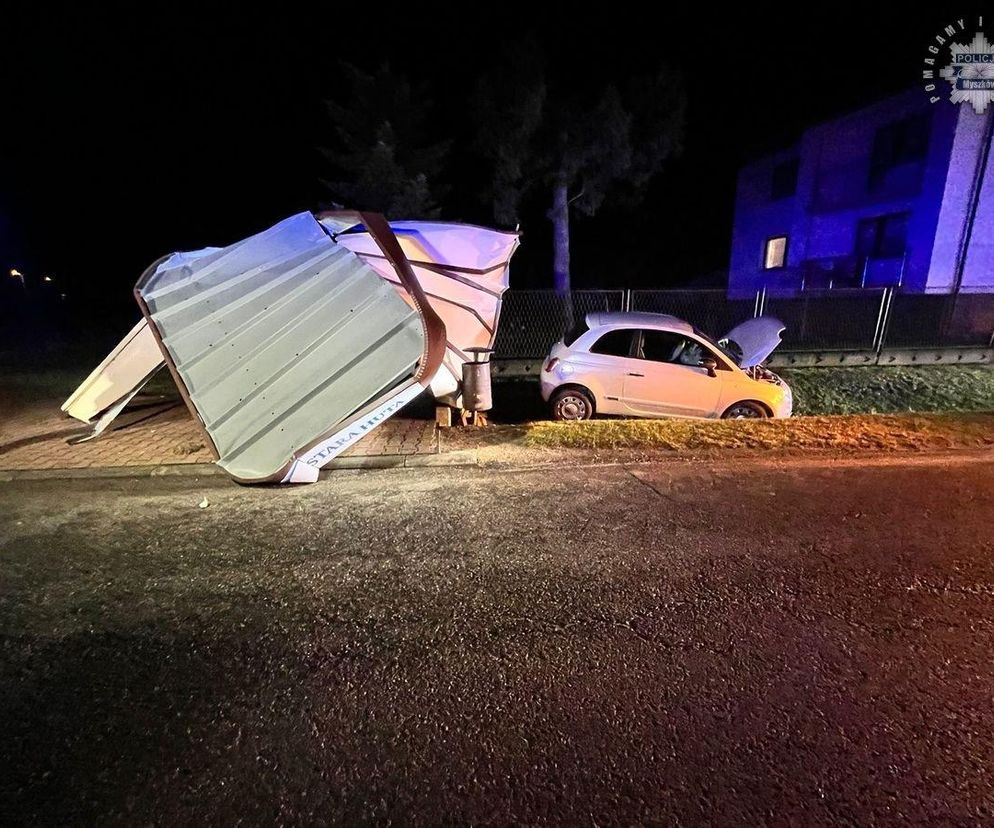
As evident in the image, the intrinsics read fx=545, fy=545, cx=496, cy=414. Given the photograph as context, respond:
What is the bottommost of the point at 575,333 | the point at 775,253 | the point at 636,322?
the point at 575,333

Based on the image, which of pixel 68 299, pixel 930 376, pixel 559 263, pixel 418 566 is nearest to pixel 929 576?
pixel 418 566

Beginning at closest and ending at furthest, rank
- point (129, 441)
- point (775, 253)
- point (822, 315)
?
point (129, 441) < point (822, 315) < point (775, 253)

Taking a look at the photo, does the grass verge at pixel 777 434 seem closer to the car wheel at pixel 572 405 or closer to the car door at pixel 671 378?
the car door at pixel 671 378

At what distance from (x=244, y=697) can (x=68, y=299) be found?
36.0 meters

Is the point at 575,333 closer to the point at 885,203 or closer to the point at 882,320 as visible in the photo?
the point at 882,320

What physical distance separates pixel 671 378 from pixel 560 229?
11.0m

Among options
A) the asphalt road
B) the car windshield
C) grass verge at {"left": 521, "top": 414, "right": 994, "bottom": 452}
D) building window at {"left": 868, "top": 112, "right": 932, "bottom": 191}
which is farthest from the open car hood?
building window at {"left": 868, "top": 112, "right": 932, "bottom": 191}

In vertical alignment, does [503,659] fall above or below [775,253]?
below

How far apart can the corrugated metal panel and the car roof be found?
3.47 metres

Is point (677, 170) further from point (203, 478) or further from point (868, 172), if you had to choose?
point (203, 478)

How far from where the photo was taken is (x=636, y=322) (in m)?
7.51

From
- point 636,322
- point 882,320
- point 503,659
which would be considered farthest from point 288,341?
point 882,320

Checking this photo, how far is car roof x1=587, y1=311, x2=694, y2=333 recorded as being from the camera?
293 inches

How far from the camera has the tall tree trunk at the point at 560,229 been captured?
53.3ft
